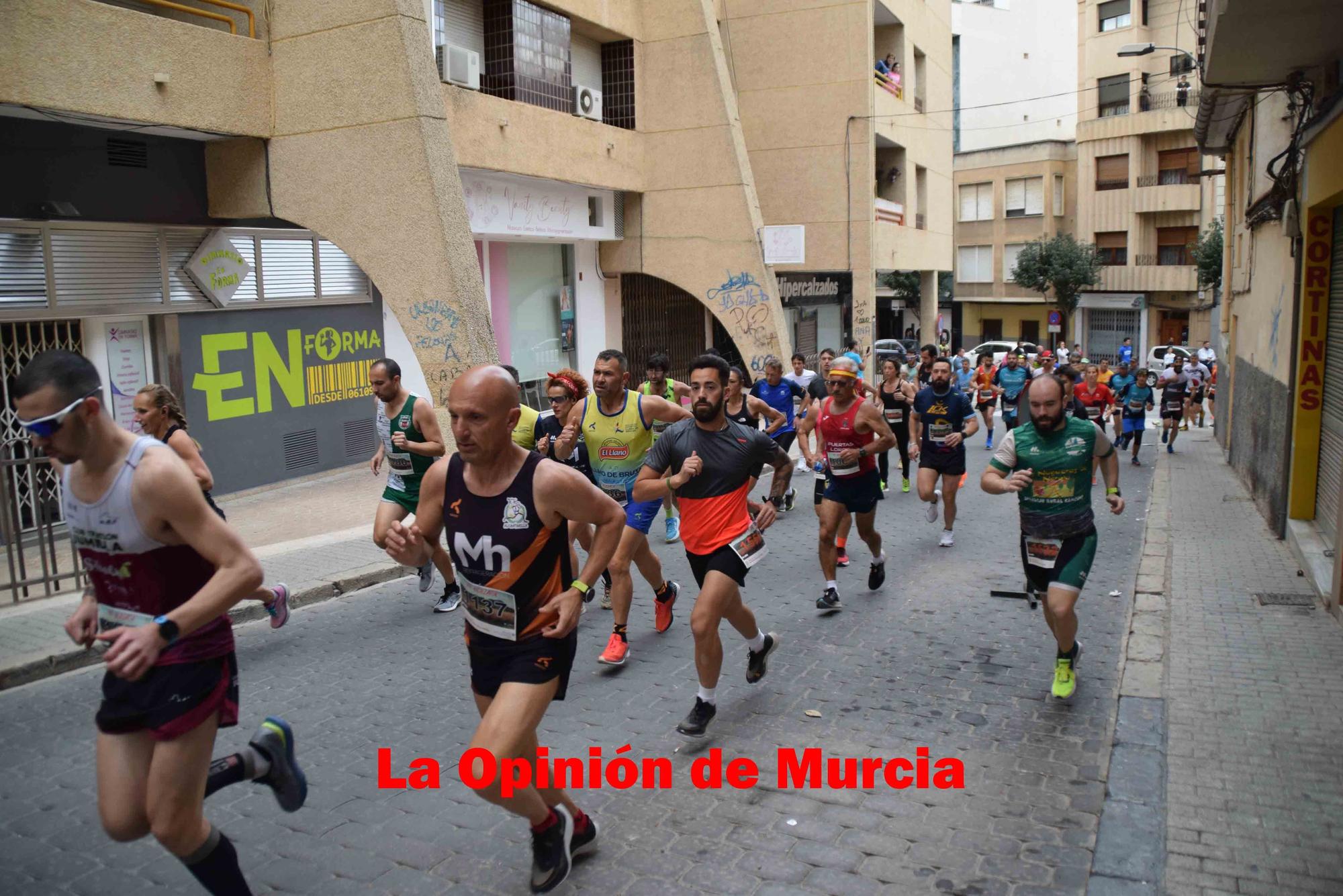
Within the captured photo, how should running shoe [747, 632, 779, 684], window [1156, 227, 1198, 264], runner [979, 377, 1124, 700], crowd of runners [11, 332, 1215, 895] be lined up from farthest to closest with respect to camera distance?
window [1156, 227, 1198, 264] < running shoe [747, 632, 779, 684] < runner [979, 377, 1124, 700] < crowd of runners [11, 332, 1215, 895]

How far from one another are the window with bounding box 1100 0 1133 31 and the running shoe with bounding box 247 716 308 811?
52519 mm

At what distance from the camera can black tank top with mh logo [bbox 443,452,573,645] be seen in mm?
4141

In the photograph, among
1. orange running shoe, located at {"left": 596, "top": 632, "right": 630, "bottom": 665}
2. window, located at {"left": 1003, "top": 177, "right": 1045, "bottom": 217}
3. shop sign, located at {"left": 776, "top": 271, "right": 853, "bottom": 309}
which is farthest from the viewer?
window, located at {"left": 1003, "top": 177, "right": 1045, "bottom": 217}

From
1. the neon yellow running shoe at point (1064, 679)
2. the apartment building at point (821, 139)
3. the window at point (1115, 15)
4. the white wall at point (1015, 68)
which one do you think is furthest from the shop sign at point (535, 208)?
the white wall at point (1015, 68)

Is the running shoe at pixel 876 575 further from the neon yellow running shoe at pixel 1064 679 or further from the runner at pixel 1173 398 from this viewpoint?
the runner at pixel 1173 398

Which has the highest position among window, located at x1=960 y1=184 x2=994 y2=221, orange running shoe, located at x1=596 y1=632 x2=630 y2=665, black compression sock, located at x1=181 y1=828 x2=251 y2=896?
window, located at x1=960 y1=184 x2=994 y2=221

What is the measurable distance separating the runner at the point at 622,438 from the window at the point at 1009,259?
1897 inches

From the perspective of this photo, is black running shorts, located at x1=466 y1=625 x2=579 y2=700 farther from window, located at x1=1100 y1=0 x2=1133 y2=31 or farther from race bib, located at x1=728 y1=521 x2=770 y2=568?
window, located at x1=1100 y1=0 x2=1133 y2=31

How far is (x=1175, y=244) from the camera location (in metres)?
47.9

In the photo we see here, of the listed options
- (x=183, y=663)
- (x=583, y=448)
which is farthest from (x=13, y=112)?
(x=183, y=663)

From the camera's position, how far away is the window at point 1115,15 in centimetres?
4822

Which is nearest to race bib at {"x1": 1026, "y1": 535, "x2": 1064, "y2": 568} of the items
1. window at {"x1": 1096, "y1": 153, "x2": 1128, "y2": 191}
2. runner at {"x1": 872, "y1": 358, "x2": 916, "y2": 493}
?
runner at {"x1": 872, "y1": 358, "x2": 916, "y2": 493}

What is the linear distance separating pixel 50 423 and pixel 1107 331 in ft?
173

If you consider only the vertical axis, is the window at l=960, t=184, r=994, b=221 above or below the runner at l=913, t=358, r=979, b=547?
above
